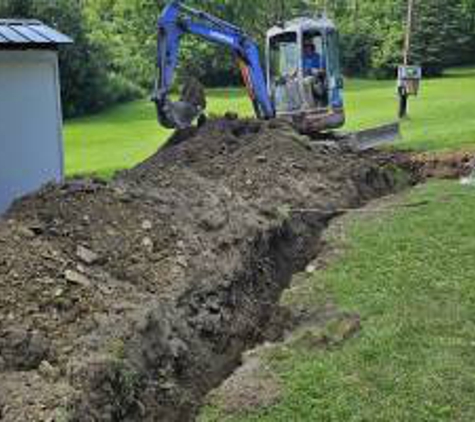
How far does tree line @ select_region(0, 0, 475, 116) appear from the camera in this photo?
49062mm

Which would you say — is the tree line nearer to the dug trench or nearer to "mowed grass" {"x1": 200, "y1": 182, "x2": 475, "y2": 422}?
the dug trench

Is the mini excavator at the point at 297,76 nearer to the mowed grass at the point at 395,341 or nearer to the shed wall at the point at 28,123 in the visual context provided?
the shed wall at the point at 28,123

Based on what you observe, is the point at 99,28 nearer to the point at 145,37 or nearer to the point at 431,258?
the point at 145,37

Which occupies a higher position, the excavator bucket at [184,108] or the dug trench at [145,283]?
the excavator bucket at [184,108]

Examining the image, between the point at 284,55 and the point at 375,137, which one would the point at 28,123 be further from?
the point at 375,137

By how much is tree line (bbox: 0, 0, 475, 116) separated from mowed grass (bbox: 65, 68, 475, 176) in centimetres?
175

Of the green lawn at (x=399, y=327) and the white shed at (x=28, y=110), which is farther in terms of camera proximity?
the white shed at (x=28, y=110)

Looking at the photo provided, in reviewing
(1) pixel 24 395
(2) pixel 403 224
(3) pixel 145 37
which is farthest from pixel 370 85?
(1) pixel 24 395

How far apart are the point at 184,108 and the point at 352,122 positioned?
16.4 metres

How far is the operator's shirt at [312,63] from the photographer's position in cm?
2066

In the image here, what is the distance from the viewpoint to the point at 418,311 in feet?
32.2

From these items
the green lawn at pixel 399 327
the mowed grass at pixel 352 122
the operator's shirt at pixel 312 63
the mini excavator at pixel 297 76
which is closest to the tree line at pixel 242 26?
the mowed grass at pixel 352 122

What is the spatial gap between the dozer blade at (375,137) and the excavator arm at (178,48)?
7.47 feet

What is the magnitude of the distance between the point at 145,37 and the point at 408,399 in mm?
52336
